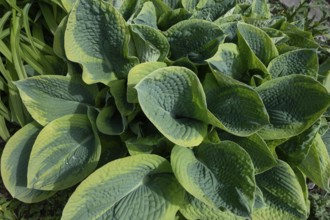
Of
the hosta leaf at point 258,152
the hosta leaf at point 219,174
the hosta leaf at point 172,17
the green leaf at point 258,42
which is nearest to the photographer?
the hosta leaf at point 219,174

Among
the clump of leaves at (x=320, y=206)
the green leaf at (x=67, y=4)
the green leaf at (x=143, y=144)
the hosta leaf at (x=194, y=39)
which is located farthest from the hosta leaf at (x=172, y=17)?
the clump of leaves at (x=320, y=206)

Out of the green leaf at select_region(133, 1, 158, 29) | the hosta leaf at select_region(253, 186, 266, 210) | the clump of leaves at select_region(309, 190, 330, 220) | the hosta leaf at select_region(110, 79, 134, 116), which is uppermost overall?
the green leaf at select_region(133, 1, 158, 29)

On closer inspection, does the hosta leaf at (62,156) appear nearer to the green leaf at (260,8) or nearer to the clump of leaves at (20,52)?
the clump of leaves at (20,52)

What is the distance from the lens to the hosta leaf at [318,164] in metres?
1.54

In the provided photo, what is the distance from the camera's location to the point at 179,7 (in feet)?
5.89

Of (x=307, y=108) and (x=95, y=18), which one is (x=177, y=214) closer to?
(x=307, y=108)

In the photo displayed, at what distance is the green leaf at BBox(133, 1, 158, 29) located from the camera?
150 centimetres

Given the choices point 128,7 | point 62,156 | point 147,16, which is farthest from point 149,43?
point 62,156

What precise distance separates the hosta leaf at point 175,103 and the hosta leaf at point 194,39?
0.24 meters

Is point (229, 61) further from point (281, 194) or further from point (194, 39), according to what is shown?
point (281, 194)

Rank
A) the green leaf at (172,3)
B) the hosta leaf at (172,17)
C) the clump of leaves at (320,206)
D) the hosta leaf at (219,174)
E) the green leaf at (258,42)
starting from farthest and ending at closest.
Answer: the clump of leaves at (320,206)
the green leaf at (172,3)
the hosta leaf at (172,17)
the green leaf at (258,42)
the hosta leaf at (219,174)

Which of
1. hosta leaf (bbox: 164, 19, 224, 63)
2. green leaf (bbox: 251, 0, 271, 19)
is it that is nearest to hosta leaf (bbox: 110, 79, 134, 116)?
hosta leaf (bbox: 164, 19, 224, 63)

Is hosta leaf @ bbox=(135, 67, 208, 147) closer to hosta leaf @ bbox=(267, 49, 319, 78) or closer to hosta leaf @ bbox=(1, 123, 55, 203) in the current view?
hosta leaf @ bbox=(267, 49, 319, 78)

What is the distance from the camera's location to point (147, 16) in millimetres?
1538
